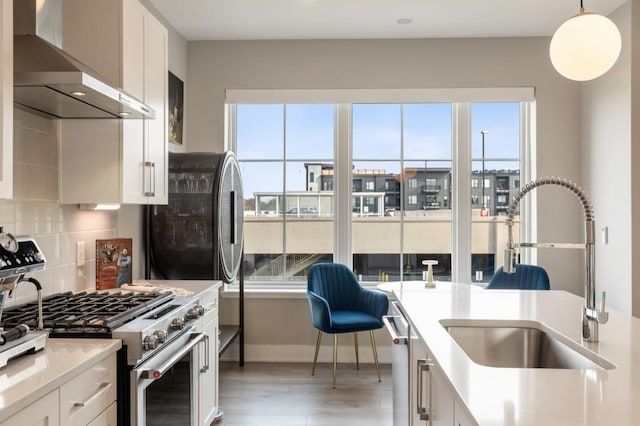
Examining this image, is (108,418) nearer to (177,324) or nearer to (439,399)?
(177,324)

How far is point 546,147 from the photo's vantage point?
13.4 feet

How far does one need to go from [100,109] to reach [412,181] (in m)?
2.77

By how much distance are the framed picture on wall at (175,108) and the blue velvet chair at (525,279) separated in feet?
8.82

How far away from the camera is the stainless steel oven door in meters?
1.75

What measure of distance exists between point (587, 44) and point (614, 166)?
2.00 metres

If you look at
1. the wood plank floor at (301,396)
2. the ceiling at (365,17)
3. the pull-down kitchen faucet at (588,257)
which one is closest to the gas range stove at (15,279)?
the pull-down kitchen faucet at (588,257)

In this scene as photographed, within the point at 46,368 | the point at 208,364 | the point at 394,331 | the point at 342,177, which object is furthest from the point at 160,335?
the point at 342,177

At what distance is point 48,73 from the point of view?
5.49 feet

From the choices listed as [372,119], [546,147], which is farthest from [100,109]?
[546,147]

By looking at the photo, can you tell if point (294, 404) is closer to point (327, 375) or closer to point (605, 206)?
point (327, 375)

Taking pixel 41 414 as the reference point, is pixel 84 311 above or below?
above

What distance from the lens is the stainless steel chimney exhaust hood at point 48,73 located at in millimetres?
1681

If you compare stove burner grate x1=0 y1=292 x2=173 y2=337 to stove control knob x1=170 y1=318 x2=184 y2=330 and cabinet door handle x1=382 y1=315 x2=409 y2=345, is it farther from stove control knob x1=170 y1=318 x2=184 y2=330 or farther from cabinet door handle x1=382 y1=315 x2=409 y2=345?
cabinet door handle x1=382 y1=315 x2=409 y2=345

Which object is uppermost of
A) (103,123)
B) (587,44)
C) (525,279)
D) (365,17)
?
(365,17)
